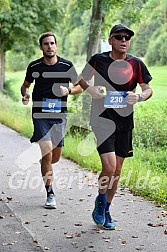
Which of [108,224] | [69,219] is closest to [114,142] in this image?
[108,224]

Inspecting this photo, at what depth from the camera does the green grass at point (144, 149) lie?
8.82m

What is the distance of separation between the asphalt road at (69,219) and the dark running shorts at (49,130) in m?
0.88

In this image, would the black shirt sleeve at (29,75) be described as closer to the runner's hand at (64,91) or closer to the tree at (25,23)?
the runner's hand at (64,91)

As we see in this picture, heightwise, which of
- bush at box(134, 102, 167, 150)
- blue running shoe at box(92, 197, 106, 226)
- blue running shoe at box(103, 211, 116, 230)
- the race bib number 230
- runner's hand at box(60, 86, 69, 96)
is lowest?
bush at box(134, 102, 167, 150)

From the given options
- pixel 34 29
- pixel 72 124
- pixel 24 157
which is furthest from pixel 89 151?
pixel 34 29

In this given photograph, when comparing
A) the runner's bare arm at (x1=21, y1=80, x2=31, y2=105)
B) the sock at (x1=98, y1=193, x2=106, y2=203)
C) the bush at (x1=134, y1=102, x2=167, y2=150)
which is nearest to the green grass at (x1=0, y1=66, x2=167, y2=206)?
the bush at (x1=134, y1=102, x2=167, y2=150)

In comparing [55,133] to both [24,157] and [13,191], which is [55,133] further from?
[24,157]

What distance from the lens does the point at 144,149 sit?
13.2m

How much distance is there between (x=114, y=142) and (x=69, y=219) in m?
1.19

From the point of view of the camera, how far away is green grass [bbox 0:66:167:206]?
28.9ft

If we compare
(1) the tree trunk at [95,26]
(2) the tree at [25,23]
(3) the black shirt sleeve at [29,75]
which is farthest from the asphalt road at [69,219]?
(2) the tree at [25,23]

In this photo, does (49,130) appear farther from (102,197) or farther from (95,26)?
(95,26)

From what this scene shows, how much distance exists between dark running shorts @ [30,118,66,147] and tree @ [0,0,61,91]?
2228 cm

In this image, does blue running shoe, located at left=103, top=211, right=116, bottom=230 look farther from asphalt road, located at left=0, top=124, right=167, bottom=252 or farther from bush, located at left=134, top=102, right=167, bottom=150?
bush, located at left=134, top=102, right=167, bottom=150
